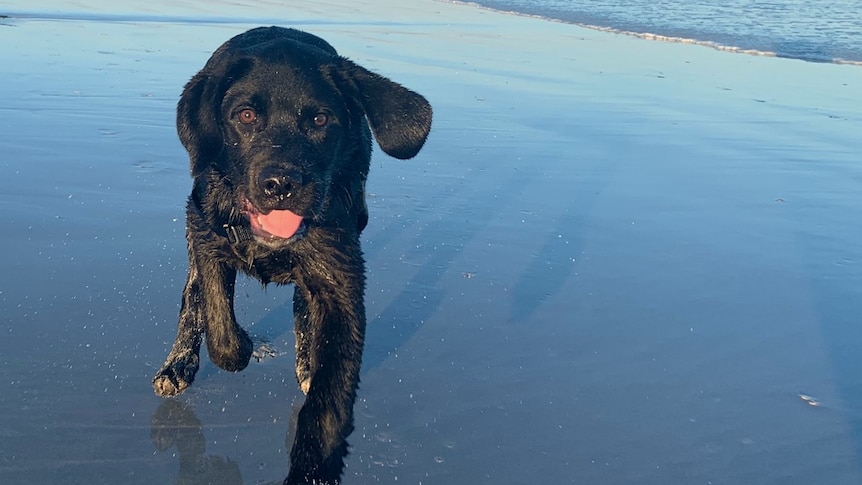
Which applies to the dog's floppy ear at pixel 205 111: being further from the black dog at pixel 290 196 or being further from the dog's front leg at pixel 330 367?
the dog's front leg at pixel 330 367

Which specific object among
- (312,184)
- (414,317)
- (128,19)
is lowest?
(128,19)

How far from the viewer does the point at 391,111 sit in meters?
3.52

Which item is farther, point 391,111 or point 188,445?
point 391,111

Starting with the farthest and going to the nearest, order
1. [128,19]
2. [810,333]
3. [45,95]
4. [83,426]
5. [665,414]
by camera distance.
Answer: [128,19] → [45,95] → [810,333] → [665,414] → [83,426]

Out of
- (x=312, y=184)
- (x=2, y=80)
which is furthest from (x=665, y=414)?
(x=2, y=80)

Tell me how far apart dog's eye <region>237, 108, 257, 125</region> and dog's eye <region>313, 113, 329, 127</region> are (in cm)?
20

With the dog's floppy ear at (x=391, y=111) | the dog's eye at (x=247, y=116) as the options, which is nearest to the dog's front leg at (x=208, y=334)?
the dog's eye at (x=247, y=116)

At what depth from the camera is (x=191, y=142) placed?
331 centimetres

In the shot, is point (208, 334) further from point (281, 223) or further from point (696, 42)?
point (696, 42)

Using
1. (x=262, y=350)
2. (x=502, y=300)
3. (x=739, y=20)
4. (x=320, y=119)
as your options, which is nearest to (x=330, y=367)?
(x=262, y=350)

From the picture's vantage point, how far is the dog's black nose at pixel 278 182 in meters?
3.09

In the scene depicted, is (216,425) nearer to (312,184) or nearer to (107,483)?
(107,483)

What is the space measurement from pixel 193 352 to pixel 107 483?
0.77 metres

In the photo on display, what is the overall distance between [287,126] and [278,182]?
0.35 metres
